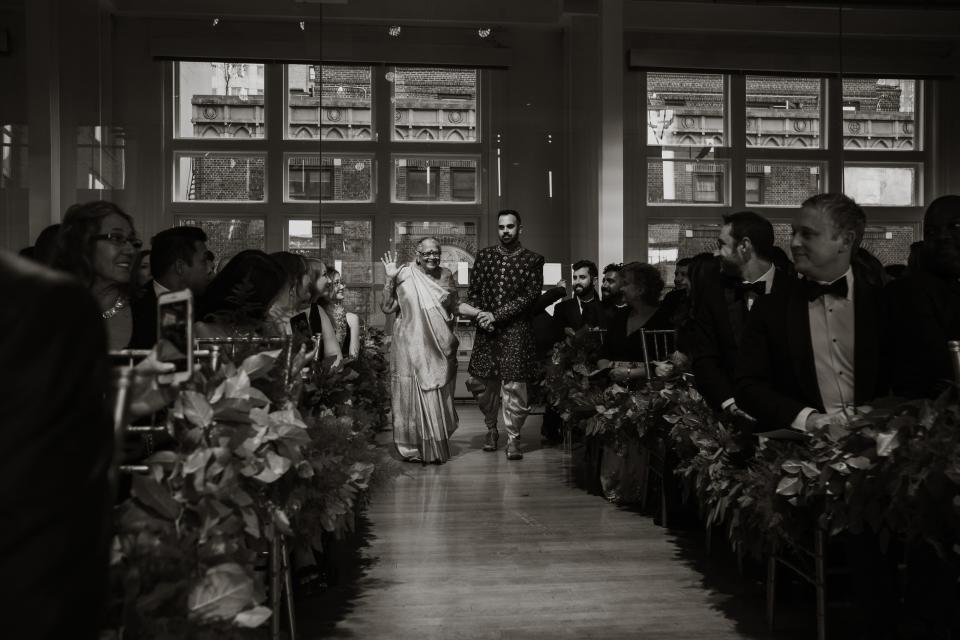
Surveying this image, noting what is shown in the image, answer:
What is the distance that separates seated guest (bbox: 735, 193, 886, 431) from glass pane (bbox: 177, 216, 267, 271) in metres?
7.86

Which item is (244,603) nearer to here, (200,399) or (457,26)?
(200,399)

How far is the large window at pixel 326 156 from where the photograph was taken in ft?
33.1

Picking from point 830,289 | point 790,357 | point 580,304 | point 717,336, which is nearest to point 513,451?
point 580,304

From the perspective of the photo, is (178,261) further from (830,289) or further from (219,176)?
(219,176)

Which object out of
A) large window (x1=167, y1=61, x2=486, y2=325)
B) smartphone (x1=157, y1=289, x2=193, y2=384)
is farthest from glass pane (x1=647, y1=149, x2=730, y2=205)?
smartphone (x1=157, y1=289, x2=193, y2=384)

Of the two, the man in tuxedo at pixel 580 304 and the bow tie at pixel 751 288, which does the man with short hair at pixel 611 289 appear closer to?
the man in tuxedo at pixel 580 304

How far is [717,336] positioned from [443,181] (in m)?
7.42

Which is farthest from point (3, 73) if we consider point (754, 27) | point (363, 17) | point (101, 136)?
point (754, 27)

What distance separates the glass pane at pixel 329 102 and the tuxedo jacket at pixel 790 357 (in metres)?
7.77

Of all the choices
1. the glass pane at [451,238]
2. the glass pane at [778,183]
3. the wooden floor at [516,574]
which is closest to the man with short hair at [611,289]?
the wooden floor at [516,574]

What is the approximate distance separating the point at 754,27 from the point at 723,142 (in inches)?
47.0

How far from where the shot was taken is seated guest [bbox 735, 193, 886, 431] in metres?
2.99

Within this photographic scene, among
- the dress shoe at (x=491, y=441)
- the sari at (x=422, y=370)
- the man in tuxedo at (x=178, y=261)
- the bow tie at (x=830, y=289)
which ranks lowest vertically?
the dress shoe at (x=491, y=441)

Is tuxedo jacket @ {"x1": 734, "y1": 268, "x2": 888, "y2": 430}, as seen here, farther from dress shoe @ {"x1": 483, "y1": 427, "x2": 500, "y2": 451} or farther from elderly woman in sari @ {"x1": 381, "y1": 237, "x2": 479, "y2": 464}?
dress shoe @ {"x1": 483, "y1": 427, "x2": 500, "y2": 451}
